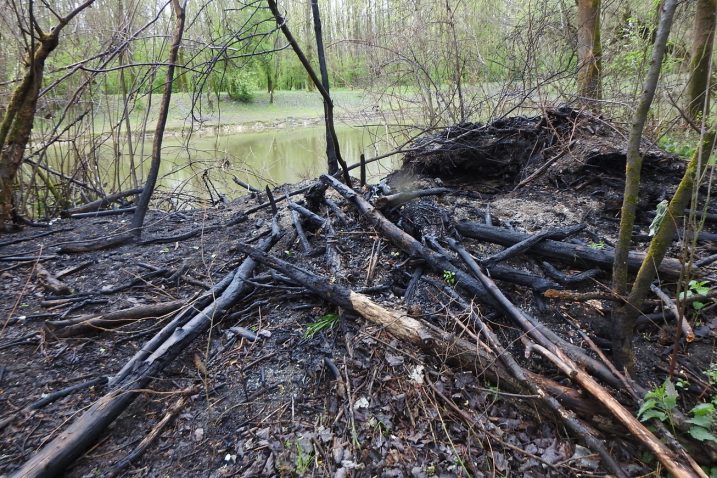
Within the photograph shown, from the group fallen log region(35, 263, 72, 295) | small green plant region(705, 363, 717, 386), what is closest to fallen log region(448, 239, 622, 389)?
small green plant region(705, 363, 717, 386)

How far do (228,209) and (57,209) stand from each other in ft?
8.30

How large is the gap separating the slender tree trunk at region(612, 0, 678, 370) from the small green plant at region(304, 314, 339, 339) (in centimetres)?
154

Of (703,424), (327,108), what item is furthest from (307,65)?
(703,424)

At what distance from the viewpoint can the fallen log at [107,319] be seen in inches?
96.0

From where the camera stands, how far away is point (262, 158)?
39.6 ft

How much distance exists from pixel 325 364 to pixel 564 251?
5.72ft

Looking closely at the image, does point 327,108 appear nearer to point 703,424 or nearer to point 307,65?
point 307,65

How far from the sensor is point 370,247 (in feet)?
10.0

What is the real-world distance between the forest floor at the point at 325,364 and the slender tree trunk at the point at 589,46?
2.71 m

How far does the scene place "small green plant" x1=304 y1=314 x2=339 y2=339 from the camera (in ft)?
7.82

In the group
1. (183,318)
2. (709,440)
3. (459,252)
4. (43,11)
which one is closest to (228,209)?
(183,318)

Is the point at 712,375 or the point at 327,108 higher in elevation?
the point at 327,108

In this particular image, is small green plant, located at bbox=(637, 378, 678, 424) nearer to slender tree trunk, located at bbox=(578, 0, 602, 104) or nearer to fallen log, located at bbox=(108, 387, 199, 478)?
fallen log, located at bbox=(108, 387, 199, 478)

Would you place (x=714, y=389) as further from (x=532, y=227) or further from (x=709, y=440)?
(x=532, y=227)
